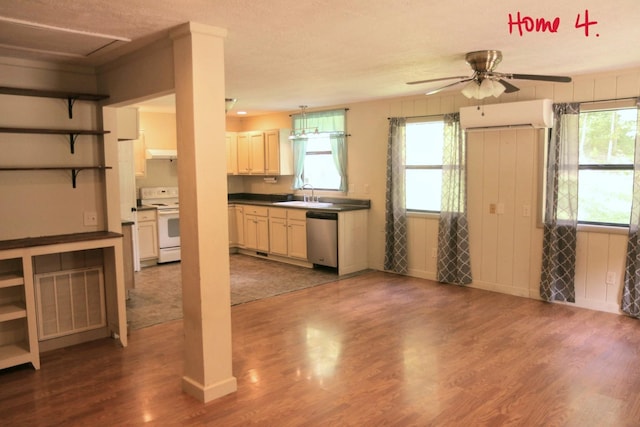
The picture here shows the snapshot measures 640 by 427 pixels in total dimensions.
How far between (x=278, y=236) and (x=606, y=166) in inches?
168

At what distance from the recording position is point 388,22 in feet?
9.23

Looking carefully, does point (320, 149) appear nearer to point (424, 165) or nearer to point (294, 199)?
point (294, 199)

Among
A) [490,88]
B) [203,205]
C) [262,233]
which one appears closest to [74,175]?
[203,205]

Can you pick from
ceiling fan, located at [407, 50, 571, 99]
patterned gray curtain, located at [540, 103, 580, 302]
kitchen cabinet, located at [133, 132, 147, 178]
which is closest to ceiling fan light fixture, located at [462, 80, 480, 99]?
ceiling fan, located at [407, 50, 571, 99]

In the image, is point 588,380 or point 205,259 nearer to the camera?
point 205,259

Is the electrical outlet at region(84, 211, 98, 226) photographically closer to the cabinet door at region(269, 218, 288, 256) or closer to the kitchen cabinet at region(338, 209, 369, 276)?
the kitchen cabinet at region(338, 209, 369, 276)

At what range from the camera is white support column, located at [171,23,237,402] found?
279 centimetres

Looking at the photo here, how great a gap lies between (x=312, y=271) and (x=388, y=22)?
13.9 feet

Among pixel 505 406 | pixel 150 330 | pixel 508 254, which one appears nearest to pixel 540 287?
pixel 508 254

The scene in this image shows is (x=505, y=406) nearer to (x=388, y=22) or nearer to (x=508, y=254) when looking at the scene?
(x=388, y=22)

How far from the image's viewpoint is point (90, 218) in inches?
157

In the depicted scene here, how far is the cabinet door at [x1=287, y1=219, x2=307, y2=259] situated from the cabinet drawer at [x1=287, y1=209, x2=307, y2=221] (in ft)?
0.14

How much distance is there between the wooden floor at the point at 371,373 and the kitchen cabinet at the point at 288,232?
200 centimetres

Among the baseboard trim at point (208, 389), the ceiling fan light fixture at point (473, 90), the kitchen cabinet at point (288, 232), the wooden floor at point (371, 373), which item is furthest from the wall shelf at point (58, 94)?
the kitchen cabinet at point (288, 232)
